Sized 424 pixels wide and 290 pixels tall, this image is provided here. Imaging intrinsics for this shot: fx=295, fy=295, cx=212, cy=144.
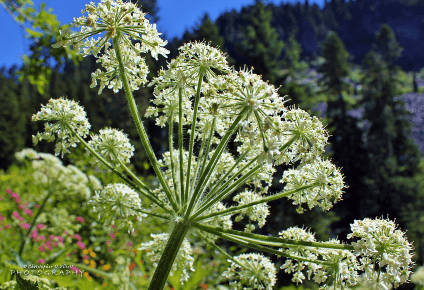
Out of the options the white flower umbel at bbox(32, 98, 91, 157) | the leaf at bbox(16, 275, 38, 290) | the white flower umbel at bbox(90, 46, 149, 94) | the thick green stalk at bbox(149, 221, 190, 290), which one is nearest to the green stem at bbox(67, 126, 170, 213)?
the white flower umbel at bbox(32, 98, 91, 157)

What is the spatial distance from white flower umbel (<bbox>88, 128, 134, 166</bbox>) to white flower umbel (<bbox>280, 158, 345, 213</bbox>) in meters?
1.78

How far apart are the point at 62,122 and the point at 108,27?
109cm

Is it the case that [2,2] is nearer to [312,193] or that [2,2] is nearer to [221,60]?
[221,60]

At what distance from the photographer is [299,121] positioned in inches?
93.2

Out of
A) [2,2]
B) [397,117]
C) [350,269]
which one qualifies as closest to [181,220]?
[350,269]

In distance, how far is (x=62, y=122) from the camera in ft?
9.42

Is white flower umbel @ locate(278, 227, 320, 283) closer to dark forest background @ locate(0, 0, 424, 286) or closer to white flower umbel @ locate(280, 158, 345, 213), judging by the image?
white flower umbel @ locate(280, 158, 345, 213)

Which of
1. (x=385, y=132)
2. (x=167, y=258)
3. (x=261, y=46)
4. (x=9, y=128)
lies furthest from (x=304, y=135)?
(x=9, y=128)

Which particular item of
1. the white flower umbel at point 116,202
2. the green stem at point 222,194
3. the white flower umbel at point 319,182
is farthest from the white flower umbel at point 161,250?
the white flower umbel at point 319,182

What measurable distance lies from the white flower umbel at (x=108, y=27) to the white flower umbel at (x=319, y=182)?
1.76m

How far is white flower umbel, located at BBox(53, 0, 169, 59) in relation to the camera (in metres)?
2.34

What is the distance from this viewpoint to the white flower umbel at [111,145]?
3125mm

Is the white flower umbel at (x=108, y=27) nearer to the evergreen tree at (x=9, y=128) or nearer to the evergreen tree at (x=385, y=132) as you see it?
the evergreen tree at (x=385, y=132)

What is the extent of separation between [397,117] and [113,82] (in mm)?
63764
